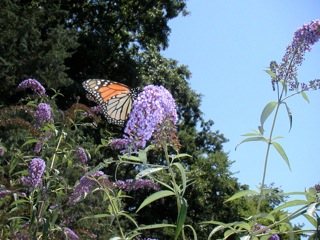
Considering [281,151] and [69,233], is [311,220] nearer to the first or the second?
[281,151]

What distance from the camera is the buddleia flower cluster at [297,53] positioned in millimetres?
2350

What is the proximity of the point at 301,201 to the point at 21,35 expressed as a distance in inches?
568

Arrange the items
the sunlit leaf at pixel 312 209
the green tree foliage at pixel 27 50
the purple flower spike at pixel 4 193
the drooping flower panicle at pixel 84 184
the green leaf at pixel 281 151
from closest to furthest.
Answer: the sunlit leaf at pixel 312 209
the green leaf at pixel 281 151
the drooping flower panicle at pixel 84 184
the purple flower spike at pixel 4 193
the green tree foliage at pixel 27 50

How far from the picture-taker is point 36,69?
15.4 m

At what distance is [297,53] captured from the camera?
2.39m

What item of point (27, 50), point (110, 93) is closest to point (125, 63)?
point (27, 50)

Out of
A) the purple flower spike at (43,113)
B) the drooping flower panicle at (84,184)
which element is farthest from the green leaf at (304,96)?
the purple flower spike at (43,113)

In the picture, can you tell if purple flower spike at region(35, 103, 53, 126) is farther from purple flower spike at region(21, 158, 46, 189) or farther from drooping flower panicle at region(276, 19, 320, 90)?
drooping flower panicle at region(276, 19, 320, 90)

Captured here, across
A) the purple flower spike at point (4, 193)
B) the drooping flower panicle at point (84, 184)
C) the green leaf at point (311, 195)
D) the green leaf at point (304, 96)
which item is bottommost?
the purple flower spike at point (4, 193)

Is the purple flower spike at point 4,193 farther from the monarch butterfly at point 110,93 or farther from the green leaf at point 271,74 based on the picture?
the green leaf at point 271,74

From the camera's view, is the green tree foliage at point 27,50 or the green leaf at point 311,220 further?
the green tree foliage at point 27,50

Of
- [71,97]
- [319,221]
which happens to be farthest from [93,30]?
[319,221]

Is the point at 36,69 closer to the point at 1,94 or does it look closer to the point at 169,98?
the point at 1,94

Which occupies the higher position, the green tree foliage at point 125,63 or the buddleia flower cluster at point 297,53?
the green tree foliage at point 125,63
